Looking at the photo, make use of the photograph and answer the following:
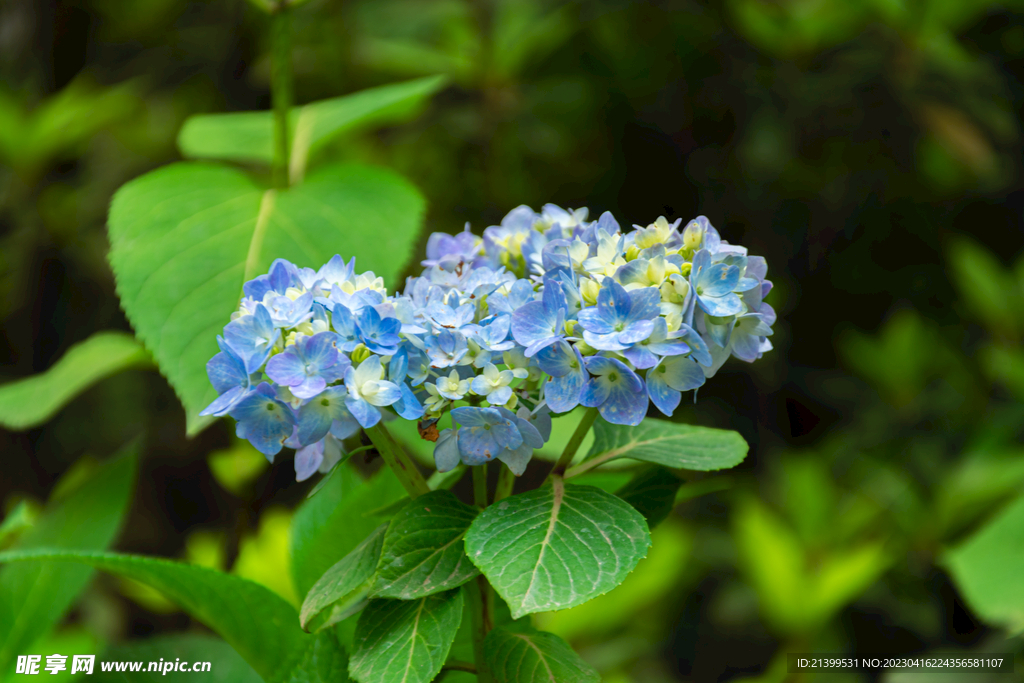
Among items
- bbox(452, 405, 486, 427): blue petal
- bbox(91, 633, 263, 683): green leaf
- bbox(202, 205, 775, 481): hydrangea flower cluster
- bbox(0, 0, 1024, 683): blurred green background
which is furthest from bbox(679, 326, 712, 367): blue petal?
bbox(0, 0, 1024, 683): blurred green background

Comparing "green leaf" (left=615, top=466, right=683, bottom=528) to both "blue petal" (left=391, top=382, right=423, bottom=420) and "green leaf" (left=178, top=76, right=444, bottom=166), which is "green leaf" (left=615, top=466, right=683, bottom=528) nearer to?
"blue petal" (left=391, top=382, right=423, bottom=420)

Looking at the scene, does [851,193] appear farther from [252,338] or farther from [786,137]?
[252,338]

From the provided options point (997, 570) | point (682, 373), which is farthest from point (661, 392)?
point (997, 570)

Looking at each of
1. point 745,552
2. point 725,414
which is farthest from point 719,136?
point 745,552

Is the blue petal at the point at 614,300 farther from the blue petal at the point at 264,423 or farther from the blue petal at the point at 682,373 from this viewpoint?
the blue petal at the point at 264,423

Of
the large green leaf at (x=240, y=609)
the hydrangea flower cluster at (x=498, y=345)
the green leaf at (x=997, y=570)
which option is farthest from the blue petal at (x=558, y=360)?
the green leaf at (x=997, y=570)

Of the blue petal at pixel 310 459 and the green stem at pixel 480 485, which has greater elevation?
the blue petal at pixel 310 459
